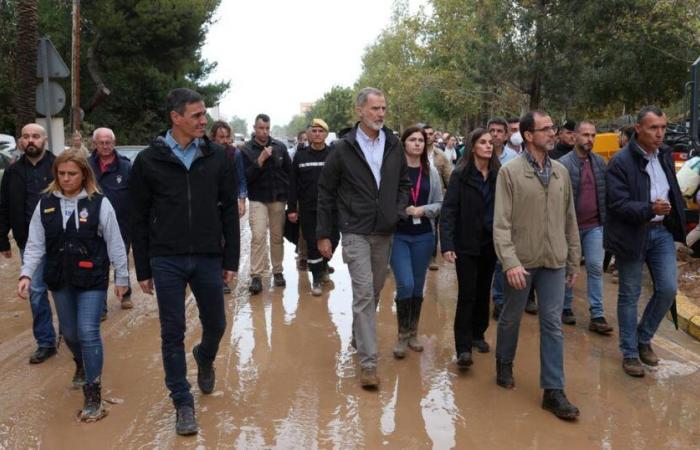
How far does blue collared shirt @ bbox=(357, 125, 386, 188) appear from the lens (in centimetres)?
507

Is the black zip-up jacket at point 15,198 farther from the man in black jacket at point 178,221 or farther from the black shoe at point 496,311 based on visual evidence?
the black shoe at point 496,311

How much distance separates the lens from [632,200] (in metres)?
5.09

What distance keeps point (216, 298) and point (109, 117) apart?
31025mm

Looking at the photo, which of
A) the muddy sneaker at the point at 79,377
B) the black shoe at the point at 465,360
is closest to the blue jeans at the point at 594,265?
the black shoe at the point at 465,360

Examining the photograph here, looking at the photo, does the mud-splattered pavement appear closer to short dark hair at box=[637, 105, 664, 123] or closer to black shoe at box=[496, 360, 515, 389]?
black shoe at box=[496, 360, 515, 389]

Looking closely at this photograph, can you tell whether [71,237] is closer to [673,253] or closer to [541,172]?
[541,172]

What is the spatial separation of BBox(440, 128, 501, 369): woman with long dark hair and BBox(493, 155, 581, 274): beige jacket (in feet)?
2.41

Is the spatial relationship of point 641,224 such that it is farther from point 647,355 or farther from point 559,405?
point 559,405

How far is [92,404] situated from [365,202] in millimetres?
2345

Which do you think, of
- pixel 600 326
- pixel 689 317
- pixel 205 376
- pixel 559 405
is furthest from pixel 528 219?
pixel 689 317

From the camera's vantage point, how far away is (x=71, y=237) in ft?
14.1

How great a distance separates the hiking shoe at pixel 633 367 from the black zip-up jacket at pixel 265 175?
4.40 m

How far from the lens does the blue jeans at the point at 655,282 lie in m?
5.18

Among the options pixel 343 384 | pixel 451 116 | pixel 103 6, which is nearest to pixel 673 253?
pixel 343 384
